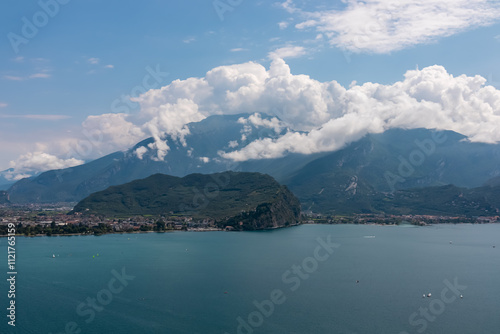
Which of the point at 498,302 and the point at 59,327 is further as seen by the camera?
the point at 498,302

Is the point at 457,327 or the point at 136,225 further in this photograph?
the point at 136,225

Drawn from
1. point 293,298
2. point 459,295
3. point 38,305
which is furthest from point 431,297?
point 38,305

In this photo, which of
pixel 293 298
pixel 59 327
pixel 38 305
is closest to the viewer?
pixel 59 327

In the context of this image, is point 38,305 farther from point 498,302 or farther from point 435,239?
point 435,239

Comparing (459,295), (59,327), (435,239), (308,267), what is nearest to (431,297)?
(459,295)

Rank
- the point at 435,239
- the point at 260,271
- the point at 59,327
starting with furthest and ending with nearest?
the point at 435,239 < the point at 260,271 < the point at 59,327

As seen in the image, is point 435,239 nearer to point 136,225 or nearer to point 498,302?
point 498,302
